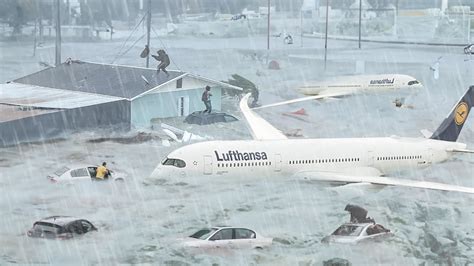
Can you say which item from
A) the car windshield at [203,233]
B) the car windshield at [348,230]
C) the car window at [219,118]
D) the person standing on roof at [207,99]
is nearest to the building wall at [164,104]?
the person standing on roof at [207,99]

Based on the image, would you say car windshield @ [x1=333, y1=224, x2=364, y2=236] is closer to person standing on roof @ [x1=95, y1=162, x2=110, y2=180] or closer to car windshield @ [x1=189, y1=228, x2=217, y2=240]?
car windshield @ [x1=189, y1=228, x2=217, y2=240]

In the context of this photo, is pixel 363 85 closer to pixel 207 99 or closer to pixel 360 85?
pixel 360 85

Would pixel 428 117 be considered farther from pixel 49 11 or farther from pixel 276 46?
pixel 49 11

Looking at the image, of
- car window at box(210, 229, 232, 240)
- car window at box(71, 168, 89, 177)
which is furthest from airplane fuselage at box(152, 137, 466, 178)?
car window at box(210, 229, 232, 240)

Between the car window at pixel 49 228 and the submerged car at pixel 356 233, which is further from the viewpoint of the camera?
the submerged car at pixel 356 233

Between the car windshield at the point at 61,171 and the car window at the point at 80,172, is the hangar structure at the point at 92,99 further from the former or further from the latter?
the car window at the point at 80,172

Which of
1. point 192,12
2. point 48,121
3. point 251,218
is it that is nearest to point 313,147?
point 251,218
